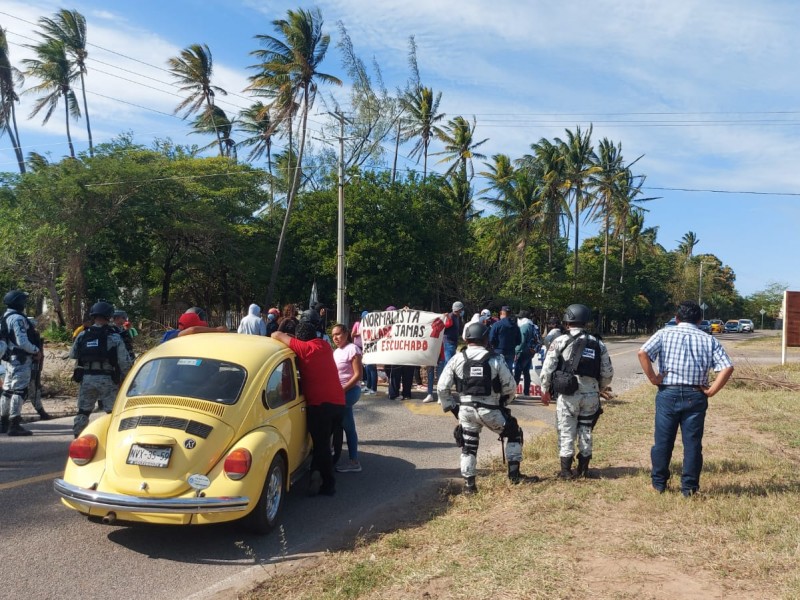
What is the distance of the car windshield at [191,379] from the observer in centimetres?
571

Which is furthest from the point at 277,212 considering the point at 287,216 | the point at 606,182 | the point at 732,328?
the point at 732,328

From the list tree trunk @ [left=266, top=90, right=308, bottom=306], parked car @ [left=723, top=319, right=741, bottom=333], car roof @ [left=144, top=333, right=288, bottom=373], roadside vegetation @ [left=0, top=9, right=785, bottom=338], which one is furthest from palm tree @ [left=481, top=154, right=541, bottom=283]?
car roof @ [left=144, top=333, right=288, bottom=373]

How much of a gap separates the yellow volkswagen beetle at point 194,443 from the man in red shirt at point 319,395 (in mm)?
305

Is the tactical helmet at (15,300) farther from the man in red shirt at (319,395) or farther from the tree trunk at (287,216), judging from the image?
the tree trunk at (287,216)

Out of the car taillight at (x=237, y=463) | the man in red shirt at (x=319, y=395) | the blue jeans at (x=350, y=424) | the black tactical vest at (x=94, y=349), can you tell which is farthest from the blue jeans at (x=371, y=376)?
the car taillight at (x=237, y=463)

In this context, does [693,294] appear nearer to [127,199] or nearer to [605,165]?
[605,165]

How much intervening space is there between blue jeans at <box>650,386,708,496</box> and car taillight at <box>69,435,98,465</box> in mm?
4918

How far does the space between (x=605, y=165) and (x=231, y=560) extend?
55.1 m

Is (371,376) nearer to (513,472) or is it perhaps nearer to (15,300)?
(15,300)

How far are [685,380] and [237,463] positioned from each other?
13.0 ft

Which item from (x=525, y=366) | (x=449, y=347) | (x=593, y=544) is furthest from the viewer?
(x=525, y=366)

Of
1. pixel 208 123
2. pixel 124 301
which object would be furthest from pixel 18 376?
pixel 208 123

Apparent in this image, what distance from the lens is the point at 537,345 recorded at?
47.1 feet

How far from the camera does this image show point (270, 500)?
5688 mm
